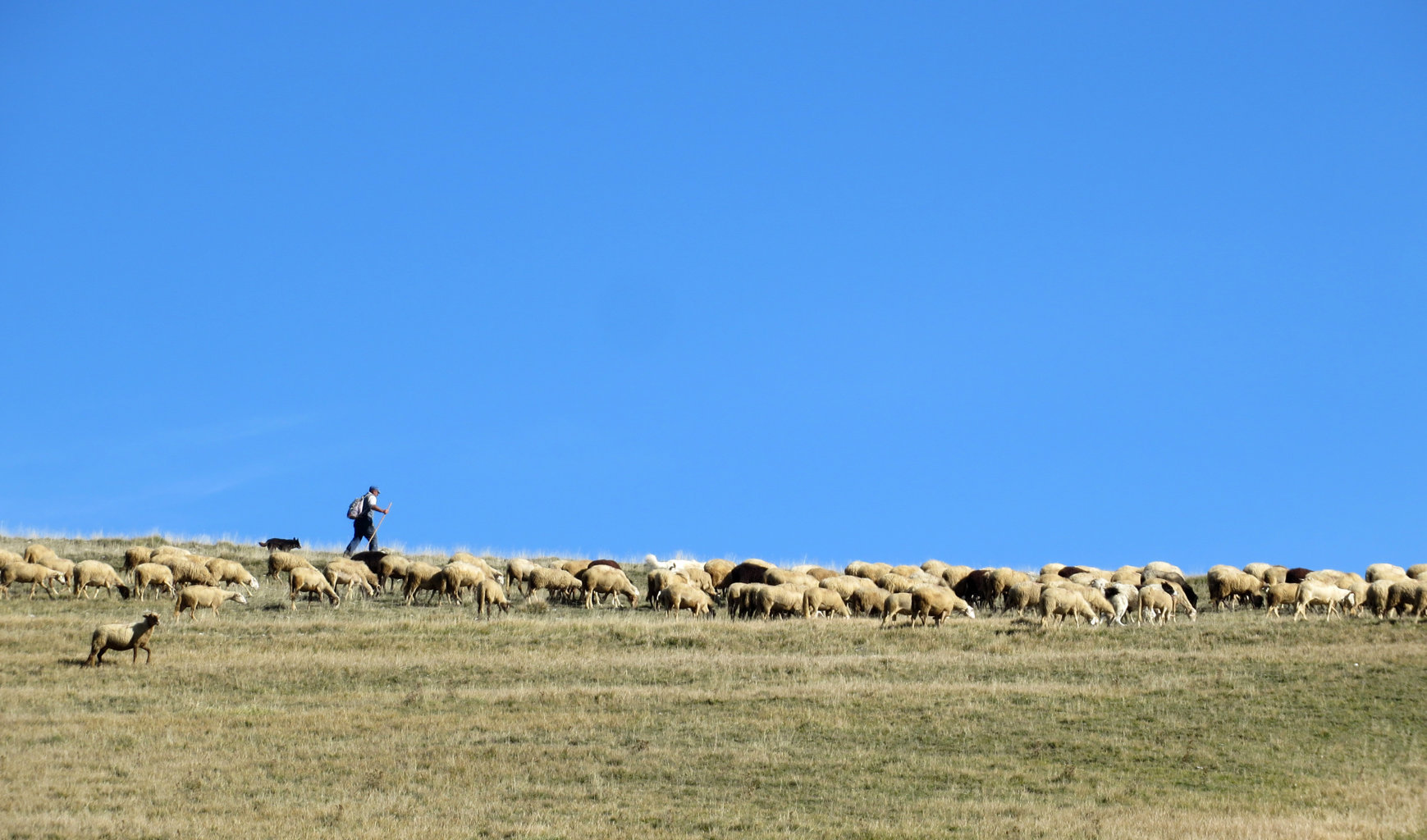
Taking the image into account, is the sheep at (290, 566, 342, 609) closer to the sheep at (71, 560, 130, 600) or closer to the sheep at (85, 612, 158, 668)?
the sheep at (71, 560, 130, 600)

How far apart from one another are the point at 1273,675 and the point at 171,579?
25.4m

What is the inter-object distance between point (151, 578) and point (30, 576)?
10.2 feet

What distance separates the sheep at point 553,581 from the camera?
1436 inches

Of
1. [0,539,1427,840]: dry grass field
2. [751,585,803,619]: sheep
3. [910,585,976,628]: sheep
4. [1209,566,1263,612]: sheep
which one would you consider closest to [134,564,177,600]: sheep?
[0,539,1427,840]: dry grass field

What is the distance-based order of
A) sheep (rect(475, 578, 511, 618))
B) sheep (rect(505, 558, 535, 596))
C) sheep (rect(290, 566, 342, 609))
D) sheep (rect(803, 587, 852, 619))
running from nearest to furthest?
Result: 1. sheep (rect(475, 578, 511, 618))
2. sheep (rect(803, 587, 852, 619))
3. sheep (rect(290, 566, 342, 609))
4. sheep (rect(505, 558, 535, 596))

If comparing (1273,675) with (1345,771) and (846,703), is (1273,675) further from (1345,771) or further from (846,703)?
(846,703)

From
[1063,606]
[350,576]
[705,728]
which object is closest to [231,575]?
[350,576]

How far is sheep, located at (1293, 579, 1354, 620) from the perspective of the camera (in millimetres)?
32781

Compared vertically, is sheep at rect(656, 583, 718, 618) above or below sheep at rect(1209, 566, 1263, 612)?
below

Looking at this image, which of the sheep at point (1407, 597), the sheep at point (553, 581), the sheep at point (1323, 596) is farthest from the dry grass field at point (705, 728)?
the sheep at point (553, 581)

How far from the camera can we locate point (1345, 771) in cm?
1902

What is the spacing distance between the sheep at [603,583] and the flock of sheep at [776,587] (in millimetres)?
36

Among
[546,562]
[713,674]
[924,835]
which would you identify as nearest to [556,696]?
[713,674]

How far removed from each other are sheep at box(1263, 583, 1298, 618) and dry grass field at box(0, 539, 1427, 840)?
2489 mm
